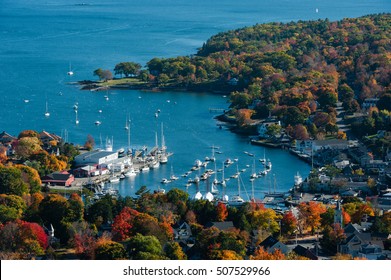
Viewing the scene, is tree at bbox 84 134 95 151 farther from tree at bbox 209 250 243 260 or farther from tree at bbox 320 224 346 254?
tree at bbox 209 250 243 260

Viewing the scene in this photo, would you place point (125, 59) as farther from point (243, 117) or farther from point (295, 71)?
point (243, 117)

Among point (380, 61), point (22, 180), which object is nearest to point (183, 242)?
point (22, 180)

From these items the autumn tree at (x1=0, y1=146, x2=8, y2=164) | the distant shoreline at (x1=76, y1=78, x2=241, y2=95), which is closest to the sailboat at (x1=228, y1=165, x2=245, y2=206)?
the autumn tree at (x1=0, y1=146, x2=8, y2=164)

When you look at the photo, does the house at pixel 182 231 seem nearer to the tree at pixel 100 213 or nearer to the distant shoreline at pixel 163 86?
the tree at pixel 100 213

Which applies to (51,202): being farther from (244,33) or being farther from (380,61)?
(244,33)

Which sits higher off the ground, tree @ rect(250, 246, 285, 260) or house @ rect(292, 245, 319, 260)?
tree @ rect(250, 246, 285, 260)

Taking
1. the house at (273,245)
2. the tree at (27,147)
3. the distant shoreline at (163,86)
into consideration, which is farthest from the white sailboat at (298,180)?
the distant shoreline at (163,86)
